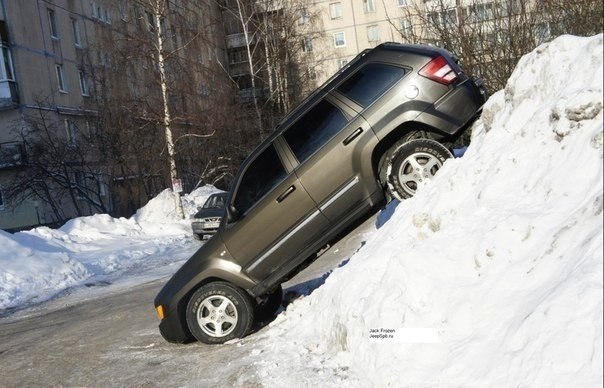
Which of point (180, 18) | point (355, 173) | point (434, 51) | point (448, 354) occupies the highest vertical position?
point (180, 18)

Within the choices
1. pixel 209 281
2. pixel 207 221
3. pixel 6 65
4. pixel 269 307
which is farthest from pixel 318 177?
pixel 6 65

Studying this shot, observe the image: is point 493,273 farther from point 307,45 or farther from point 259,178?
point 307,45

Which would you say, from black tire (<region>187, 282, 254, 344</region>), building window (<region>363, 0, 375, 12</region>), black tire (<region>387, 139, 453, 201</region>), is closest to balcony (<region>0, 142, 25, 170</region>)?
black tire (<region>187, 282, 254, 344</region>)

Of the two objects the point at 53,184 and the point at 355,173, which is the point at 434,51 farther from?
the point at 53,184

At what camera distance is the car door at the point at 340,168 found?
7000 mm

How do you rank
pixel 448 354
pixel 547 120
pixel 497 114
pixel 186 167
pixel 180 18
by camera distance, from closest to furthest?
pixel 448 354 < pixel 547 120 < pixel 497 114 < pixel 180 18 < pixel 186 167

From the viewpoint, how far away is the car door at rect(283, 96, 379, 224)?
700 centimetres

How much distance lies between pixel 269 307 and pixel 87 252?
12886 mm

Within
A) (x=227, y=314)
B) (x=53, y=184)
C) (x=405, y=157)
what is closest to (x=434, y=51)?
(x=405, y=157)

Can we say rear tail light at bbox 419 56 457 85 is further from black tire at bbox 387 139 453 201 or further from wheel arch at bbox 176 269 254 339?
wheel arch at bbox 176 269 254 339

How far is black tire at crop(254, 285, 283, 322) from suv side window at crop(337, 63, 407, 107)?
2.45 m

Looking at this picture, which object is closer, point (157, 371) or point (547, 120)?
point (547, 120)

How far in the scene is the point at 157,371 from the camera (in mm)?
6445

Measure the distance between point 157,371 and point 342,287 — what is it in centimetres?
205
